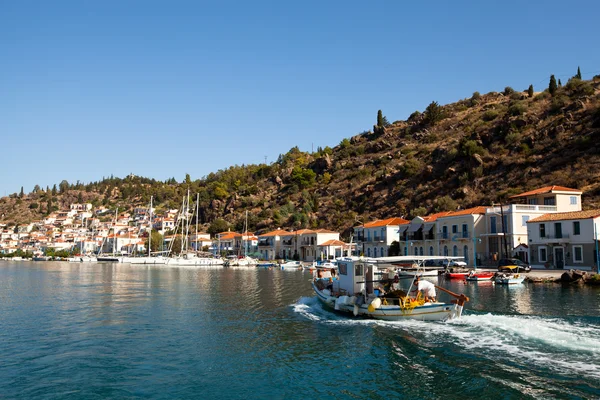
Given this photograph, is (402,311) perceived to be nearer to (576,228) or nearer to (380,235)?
(576,228)

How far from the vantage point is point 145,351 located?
1945 centimetres

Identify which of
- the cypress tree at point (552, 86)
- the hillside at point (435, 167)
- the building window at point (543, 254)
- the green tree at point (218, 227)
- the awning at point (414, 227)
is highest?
the cypress tree at point (552, 86)

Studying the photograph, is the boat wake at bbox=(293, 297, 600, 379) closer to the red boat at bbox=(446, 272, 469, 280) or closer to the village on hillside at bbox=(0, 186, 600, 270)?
the village on hillside at bbox=(0, 186, 600, 270)

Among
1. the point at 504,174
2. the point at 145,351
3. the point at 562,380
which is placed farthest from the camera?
the point at 504,174

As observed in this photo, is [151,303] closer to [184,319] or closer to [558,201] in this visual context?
[184,319]

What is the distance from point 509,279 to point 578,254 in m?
10.6

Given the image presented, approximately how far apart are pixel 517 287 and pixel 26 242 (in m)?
173

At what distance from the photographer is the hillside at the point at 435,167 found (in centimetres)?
7931

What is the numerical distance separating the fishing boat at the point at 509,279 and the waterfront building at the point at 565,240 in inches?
312

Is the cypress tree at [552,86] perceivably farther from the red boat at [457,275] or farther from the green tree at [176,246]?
the green tree at [176,246]

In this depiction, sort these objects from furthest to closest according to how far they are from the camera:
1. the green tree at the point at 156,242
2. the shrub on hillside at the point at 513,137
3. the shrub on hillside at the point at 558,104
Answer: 1. the green tree at the point at 156,242
2. the shrub on hillside at the point at 558,104
3. the shrub on hillside at the point at 513,137

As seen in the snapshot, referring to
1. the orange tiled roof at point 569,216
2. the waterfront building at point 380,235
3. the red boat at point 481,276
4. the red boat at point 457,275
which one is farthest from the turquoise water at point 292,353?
the waterfront building at point 380,235

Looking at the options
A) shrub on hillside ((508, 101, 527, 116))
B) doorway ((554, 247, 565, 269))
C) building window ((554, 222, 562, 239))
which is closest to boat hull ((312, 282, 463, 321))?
building window ((554, 222, 562, 239))

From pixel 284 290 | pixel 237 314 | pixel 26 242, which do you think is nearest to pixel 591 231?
pixel 284 290
